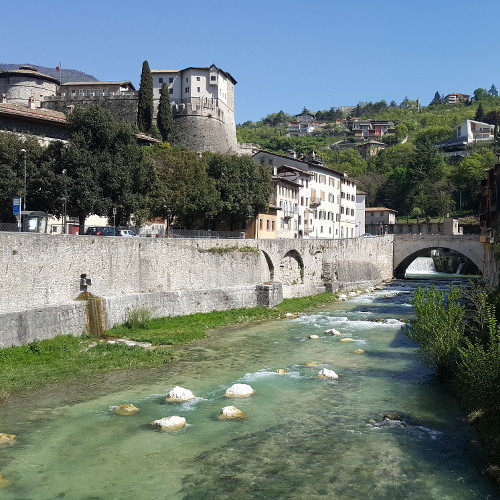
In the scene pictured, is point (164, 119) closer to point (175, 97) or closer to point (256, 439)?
point (175, 97)

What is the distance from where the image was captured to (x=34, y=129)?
149ft

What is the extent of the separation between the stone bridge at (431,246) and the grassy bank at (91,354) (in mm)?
38169

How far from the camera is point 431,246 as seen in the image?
65062 millimetres

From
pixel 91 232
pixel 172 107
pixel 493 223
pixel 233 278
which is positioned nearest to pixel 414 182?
pixel 172 107

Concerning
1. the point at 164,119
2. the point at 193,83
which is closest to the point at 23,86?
the point at 164,119

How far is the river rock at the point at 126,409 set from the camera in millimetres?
17344

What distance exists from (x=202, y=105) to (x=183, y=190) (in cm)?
3719

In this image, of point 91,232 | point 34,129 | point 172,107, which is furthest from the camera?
point 172,107

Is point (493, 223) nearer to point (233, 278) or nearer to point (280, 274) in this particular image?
point (280, 274)

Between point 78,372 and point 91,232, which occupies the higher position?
point 91,232

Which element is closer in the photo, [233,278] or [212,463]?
[212,463]

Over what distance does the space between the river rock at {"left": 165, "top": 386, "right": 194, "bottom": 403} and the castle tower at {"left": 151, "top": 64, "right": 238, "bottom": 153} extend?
56.3 metres

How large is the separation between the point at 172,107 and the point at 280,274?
39.5 m

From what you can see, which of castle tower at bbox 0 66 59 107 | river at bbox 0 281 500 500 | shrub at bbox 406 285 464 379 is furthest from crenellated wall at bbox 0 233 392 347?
Answer: castle tower at bbox 0 66 59 107
